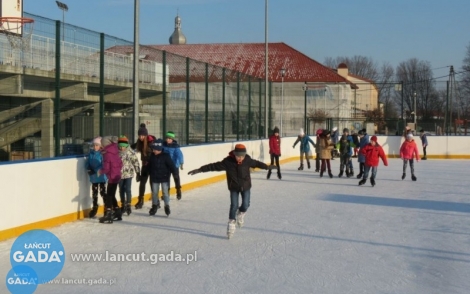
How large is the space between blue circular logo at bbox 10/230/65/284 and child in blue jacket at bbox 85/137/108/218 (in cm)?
183

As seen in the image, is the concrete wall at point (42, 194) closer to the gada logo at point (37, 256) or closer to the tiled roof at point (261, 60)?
the gada logo at point (37, 256)

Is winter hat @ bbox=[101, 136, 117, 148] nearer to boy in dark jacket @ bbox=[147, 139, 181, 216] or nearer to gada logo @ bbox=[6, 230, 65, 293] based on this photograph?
boy in dark jacket @ bbox=[147, 139, 181, 216]

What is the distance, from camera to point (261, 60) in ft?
196

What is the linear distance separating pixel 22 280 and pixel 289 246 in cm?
356

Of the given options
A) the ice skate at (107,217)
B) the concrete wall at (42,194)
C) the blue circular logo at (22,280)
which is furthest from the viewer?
the ice skate at (107,217)

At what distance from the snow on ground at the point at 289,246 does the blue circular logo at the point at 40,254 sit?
0.41ft

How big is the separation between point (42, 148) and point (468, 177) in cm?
1467

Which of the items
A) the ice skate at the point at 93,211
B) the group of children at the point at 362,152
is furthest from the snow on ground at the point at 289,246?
the group of children at the point at 362,152

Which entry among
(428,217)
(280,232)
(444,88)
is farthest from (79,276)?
(444,88)

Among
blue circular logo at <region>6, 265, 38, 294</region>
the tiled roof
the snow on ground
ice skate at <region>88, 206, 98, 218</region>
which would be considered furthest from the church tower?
blue circular logo at <region>6, 265, 38, 294</region>

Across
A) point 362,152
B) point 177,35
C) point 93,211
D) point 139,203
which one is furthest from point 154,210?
point 177,35

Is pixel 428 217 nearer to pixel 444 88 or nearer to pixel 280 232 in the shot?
pixel 280 232

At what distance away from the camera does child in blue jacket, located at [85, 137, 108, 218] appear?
36.5 feet

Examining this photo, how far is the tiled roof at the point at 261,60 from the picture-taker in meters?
57.6
